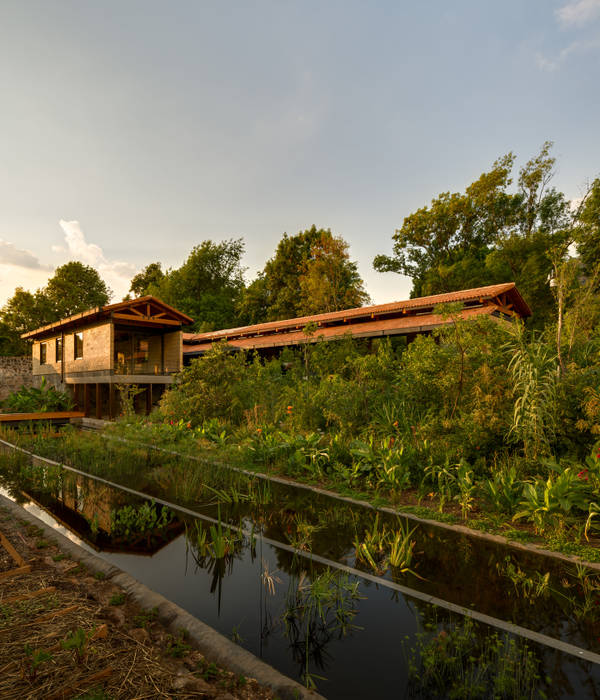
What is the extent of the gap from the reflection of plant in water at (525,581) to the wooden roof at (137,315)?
15166 millimetres

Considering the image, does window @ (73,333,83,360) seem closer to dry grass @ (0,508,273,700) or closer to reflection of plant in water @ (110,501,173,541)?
reflection of plant in water @ (110,501,173,541)

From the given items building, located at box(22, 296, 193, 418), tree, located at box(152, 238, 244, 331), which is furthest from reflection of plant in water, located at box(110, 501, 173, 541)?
tree, located at box(152, 238, 244, 331)

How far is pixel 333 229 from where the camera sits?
3297 cm

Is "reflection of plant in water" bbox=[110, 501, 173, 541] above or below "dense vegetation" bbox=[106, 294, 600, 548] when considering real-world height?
below

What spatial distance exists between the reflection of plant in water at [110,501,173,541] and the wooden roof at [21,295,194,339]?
40.4 ft

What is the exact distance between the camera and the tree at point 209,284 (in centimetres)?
3784

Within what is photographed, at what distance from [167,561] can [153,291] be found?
146 feet

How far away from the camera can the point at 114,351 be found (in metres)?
16.4

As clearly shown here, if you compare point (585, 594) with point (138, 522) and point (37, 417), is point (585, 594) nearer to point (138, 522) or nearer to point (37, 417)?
point (138, 522)

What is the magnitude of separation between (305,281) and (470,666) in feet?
100

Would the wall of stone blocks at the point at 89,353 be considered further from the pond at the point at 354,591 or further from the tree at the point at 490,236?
the tree at the point at 490,236

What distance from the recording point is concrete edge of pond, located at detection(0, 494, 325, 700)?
81.7 inches

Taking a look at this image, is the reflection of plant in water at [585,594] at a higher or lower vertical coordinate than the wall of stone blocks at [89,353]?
lower

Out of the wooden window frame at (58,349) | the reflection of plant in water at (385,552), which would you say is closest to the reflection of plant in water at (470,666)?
the reflection of plant in water at (385,552)
